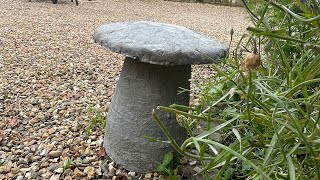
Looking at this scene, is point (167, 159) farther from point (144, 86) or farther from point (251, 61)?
point (251, 61)

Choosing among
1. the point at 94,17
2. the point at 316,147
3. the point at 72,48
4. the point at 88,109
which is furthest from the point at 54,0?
the point at 316,147

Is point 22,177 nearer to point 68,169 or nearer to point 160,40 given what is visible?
point 68,169

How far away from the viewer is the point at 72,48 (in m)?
4.71

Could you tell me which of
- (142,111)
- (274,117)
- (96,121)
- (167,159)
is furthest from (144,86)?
(274,117)

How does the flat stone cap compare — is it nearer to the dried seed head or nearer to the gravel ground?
the gravel ground

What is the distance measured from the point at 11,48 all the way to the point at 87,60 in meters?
0.97

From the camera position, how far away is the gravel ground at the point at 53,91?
2.02 metres

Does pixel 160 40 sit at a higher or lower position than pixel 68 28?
higher

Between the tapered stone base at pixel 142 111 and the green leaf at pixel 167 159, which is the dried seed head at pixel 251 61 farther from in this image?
the green leaf at pixel 167 159

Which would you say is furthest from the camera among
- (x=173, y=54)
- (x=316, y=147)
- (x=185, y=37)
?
(x=185, y=37)

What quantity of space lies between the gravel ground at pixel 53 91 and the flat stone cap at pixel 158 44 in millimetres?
660

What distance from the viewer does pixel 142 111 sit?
1861 mm

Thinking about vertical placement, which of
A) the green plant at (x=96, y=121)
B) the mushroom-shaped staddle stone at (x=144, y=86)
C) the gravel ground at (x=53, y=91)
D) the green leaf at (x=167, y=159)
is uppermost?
the mushroom-shaped staddle stone at (x=144, y=86)

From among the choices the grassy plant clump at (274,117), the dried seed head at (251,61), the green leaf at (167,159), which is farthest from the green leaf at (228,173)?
the dried seed head at (251,61)
